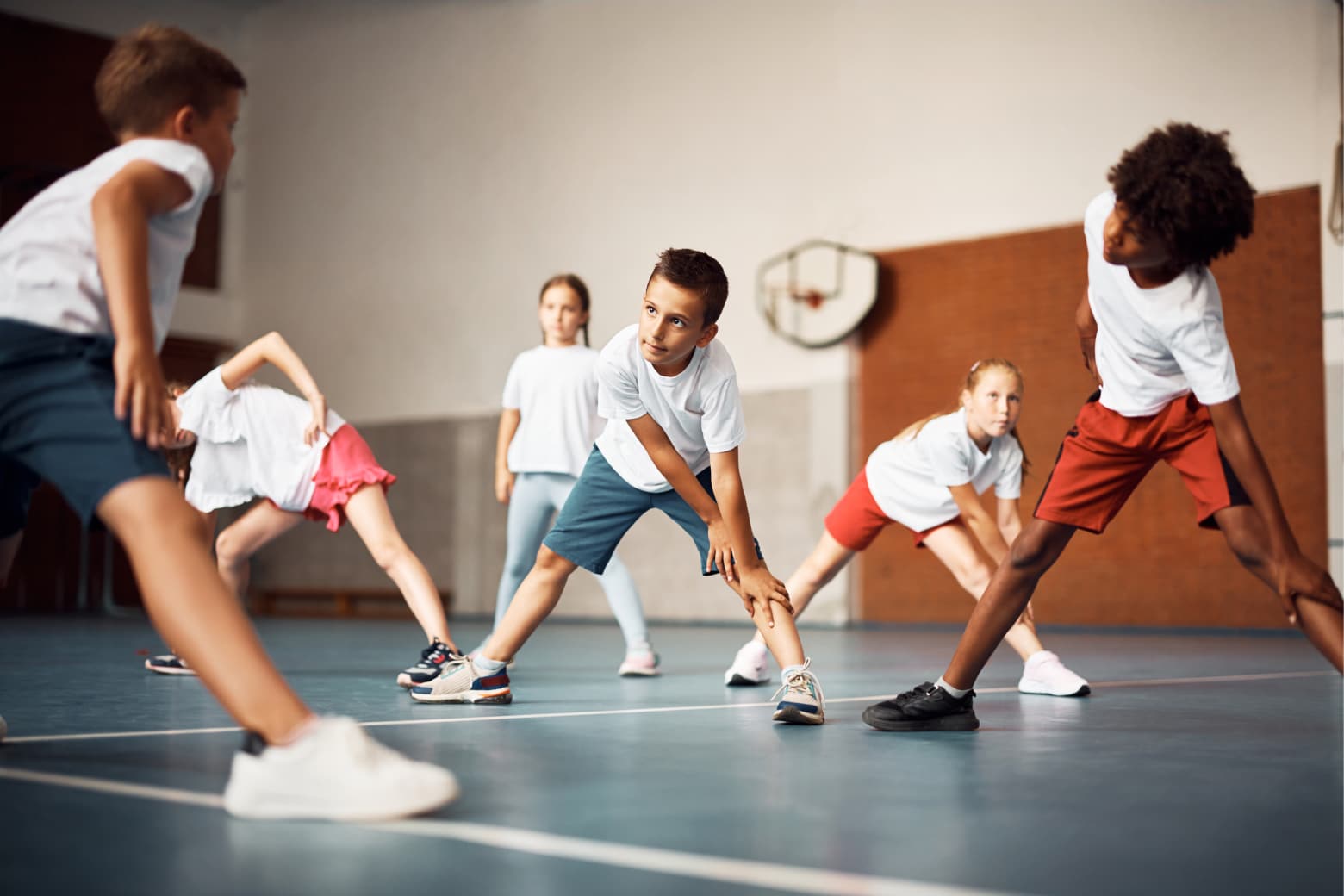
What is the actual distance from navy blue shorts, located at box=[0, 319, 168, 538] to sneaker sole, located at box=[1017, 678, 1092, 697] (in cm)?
272

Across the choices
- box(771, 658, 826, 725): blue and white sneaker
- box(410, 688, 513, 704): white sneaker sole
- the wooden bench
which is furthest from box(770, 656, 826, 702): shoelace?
the wooden bench

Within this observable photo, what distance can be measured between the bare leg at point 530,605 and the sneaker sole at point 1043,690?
147 cm

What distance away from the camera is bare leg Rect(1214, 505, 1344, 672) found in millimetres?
2293

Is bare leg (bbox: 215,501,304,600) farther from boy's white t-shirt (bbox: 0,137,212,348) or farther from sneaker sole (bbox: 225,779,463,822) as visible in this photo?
sneaker sole (bbox: 225,779,463,822)

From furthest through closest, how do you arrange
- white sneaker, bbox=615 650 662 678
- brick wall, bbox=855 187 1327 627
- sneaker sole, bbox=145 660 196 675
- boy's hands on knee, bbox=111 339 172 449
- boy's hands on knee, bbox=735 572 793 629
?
1. brick wall, bbox=855 187 1327 627
2. white sneaker, bbox=615 650 662 678
3. sneaker sole, bbox=145 660 196 675
4. boy's hands on knee, bbox=735 572 793 629
5. boy's hands on knee, bbox=111 339 172 449

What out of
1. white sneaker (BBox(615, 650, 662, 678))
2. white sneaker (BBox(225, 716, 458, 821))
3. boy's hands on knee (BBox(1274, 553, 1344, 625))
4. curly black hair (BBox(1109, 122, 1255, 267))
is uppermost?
curly black hair (BBox(1109, 122, 1255, 267))

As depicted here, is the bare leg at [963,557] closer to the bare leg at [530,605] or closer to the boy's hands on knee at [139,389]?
the bare leg at [530,605]

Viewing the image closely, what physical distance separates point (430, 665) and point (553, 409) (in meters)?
1.44

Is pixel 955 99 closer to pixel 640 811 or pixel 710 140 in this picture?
pixel 710 140

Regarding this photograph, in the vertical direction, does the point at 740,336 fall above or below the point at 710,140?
below

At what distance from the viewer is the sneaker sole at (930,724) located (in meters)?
2.87

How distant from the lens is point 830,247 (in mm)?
10414

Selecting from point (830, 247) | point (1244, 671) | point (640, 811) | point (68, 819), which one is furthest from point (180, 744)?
point (830, 247)

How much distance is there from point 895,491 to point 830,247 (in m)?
6.25
